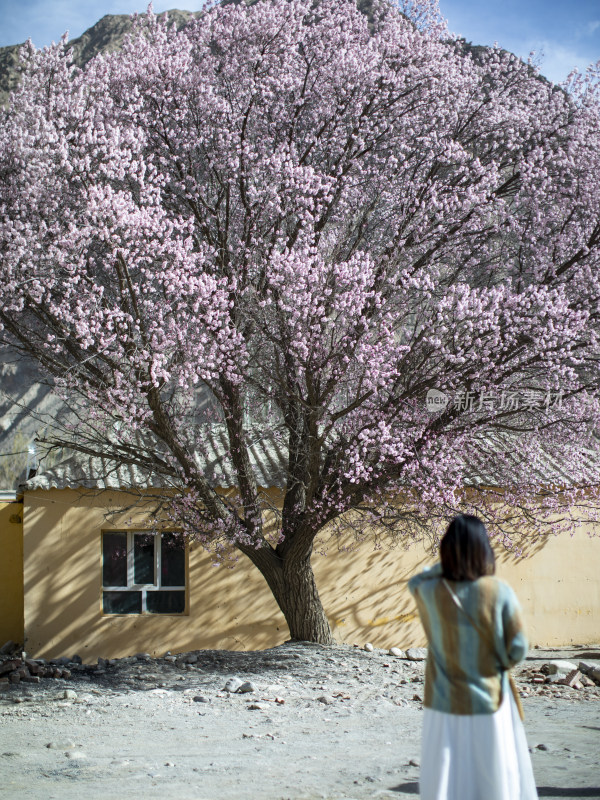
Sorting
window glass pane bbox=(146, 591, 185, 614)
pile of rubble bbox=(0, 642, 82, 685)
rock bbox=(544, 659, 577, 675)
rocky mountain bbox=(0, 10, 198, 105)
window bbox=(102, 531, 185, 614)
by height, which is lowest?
rock bbox=(544, 659, 577, 675)

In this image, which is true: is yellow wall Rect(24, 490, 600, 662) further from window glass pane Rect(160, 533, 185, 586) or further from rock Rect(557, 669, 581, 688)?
rock Rect(557, 669, 581, 688)

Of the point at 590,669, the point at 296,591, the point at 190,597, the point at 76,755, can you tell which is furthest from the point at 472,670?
the point at 190,597

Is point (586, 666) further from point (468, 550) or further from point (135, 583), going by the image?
point (468, 550)

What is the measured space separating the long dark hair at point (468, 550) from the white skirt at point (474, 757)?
0.64 m

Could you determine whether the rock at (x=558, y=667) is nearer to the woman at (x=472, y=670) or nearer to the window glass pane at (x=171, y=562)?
the window glass pane at (x=171, y=562)

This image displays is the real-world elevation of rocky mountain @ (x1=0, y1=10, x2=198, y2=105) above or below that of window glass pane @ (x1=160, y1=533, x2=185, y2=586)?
above

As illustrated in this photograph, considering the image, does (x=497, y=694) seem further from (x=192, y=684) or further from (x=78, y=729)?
(x=192, y=684)

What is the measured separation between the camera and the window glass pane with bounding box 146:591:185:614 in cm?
1398

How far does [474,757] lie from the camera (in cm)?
387

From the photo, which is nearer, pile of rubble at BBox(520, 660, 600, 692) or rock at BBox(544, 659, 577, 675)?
pile of rubble at BBox(520, 660, 600, 692)

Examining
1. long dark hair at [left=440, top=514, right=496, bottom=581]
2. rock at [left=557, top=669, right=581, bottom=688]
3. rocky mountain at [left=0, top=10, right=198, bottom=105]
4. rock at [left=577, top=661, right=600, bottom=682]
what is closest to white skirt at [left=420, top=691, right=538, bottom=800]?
long dark hair at [left=440, top=514, right=496, bottom=581]

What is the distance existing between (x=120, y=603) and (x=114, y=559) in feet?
2.46

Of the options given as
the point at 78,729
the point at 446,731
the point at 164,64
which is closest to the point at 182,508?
the point at 78,729

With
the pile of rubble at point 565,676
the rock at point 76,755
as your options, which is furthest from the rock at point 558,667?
the rock at point 76,755
